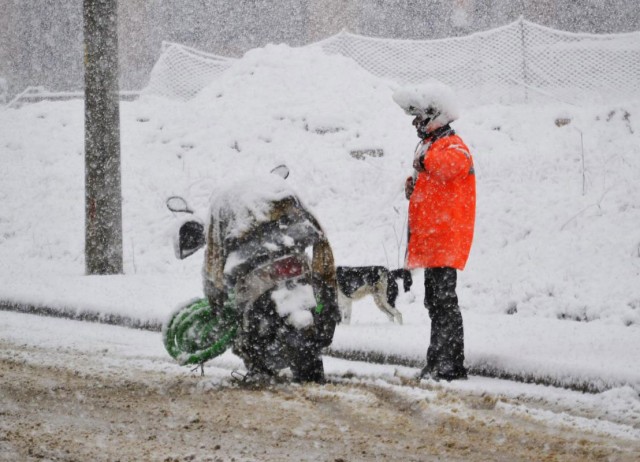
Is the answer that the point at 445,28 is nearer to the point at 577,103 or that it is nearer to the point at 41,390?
the point at 577,103

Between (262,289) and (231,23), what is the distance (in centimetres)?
2236

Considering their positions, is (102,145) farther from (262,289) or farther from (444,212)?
(444,212)

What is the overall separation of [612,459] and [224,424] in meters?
2.04

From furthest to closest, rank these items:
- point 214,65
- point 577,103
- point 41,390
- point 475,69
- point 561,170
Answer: point 214,65
point 475,69
point 577,103
point 561,170
point 41,390

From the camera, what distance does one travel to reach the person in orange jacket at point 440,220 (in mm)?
5969

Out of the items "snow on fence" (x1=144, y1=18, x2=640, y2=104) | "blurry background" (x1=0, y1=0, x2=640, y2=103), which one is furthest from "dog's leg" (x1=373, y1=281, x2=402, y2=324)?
"blurry background" (x1=0, y1=0, x2=640, y2=103)

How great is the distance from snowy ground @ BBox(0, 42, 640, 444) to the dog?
0.76 ft

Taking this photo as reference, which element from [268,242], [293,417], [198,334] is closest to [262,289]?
[268,242]

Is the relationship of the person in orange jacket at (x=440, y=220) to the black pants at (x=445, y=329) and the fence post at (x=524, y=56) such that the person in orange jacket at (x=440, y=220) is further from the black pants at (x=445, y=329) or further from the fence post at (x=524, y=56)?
the fence post at (x=524, y=56)

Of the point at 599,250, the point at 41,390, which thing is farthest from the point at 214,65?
the point at 41,390

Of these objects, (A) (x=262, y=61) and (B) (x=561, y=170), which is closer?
(B) (x=561, y=170)

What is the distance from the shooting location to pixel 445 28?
2462 cm

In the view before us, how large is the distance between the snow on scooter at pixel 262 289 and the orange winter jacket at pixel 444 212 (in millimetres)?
742

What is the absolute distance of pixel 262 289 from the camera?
559 cm
